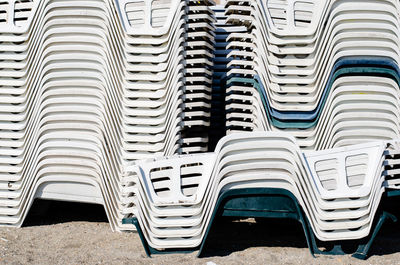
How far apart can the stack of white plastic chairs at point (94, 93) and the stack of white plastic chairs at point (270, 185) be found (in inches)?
38.2

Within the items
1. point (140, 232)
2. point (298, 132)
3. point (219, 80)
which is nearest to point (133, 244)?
point (140, 232)

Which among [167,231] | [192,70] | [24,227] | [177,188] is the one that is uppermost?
[192,70]

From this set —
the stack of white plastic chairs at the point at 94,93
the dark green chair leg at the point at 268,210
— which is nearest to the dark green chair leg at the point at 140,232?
the dark green chair leg at the point at 268,210

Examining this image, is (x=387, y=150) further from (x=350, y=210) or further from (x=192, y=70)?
(x=192, y=70)

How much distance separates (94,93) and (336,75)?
266cm

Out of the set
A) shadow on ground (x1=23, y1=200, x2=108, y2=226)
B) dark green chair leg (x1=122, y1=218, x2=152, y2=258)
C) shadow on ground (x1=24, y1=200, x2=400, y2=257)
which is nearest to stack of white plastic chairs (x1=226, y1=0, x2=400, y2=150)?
shadow on ground (x1=24, y1=200, x2=400, y2=257)

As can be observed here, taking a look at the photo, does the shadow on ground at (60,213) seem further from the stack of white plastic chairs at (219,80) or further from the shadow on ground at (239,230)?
the stack of white plastic chairs at (219,80)

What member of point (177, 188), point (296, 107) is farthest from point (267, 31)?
point (177, 188)

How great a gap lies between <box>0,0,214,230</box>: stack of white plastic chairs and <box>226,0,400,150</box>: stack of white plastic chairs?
857mm

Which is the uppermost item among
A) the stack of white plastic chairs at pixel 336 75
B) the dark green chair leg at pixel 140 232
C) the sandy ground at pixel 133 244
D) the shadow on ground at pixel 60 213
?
the stack of white plastic chairs at pixel 336 75

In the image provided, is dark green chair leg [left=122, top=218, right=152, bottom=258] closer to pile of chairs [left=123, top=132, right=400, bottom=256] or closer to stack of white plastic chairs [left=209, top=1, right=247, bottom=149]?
pile of chairs [left=123, top=132, right=400, bottom=256]

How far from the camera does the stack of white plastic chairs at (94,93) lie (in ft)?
20.1

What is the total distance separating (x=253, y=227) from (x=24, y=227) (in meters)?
2.60

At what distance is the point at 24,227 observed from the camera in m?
6.42
